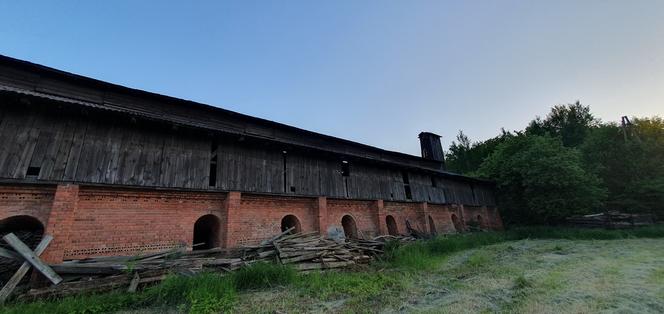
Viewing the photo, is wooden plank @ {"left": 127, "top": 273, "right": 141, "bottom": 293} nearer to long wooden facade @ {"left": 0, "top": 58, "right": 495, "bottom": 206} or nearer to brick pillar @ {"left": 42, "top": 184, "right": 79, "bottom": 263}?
brick pillar @ {"left": 42, "top": 184, "right": 79, "bottom": 263}

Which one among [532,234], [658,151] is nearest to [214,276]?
[532,234]

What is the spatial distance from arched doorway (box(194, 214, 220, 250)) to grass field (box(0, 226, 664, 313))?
3.82 m

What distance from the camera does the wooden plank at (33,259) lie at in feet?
22.3

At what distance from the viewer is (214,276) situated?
272 inches

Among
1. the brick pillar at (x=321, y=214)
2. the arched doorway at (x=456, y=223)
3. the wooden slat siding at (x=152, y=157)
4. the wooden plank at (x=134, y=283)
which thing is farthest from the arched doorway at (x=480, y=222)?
the wooden plank at (x=134, y=283)

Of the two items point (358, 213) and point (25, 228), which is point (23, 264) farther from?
point (358, 213)

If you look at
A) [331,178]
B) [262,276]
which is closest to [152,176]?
[262,276]

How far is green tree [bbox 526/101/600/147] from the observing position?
123 ft

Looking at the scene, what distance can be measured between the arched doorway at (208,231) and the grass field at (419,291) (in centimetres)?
382

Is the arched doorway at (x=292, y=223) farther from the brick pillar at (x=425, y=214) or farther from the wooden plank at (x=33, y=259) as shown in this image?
the brick pillar at (x=425, y=214)

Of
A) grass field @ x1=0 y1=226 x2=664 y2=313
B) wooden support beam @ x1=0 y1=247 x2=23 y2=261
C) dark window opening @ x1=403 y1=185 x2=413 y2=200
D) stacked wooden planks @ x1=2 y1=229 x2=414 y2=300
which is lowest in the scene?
grass field @ x1=0 y1=226 x2=664 y2=313

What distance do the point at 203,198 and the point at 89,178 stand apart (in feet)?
11.6

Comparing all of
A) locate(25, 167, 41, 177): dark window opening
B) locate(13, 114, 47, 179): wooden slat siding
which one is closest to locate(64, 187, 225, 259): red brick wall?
locate(25, 167, 41, 177): dark window opening

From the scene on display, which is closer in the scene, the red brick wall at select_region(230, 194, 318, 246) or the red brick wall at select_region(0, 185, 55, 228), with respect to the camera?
the red brick wall at select_region(0, 185, 55, 228)
